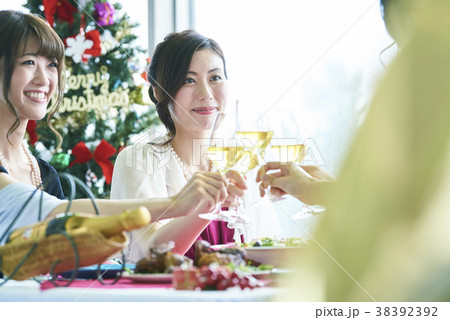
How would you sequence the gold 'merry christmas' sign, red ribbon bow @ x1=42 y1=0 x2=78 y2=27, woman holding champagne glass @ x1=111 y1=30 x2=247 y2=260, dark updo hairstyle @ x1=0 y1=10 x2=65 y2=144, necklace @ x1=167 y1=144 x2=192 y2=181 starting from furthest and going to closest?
the gold 'merry christmas' sign, red ribbon bow @ x1=42 y1=0 x2=78 y2=27, necklace @ x1=167 y1=144 x2=192 y2=181, woman holding champagne glass @ x1=111 y1=30 x2=247 y2=260, dark updo hairstyle @ x1=0 y1=10 x2=65 y2=144

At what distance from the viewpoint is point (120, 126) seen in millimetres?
3369

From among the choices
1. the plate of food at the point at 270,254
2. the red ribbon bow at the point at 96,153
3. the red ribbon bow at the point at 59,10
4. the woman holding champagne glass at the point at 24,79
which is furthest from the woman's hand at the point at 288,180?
the red ribbon bow at the point at 59,10

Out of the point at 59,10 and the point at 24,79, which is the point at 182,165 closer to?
the point at 24,79

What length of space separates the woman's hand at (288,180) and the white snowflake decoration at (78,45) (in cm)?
218

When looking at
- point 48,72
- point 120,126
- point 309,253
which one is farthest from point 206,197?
point 120,126

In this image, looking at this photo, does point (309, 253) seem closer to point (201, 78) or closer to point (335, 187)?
point (335, 187)

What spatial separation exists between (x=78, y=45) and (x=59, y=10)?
0.81 feet

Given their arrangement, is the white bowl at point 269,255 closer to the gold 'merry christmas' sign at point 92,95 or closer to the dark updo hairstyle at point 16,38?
the dark updo hairstyle at point 16,38

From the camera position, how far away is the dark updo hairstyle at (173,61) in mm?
2064

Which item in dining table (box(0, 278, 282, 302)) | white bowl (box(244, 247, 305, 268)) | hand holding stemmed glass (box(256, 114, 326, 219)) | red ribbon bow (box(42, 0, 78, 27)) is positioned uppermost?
red ribbon bow (box(42, 0, 78, 27))

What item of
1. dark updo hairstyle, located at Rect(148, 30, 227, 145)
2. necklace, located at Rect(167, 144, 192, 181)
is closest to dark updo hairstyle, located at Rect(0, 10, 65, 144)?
dark updo hairstyle, located at Rect(148, 30, 227, 145)

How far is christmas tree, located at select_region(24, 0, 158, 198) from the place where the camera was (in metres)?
3.23

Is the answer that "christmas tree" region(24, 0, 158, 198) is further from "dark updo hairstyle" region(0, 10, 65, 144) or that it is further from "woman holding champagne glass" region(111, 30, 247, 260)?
"dark updo hairstyle" region(0, 10, 65, 144)

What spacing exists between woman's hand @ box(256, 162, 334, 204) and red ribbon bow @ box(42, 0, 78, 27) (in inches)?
90.9
